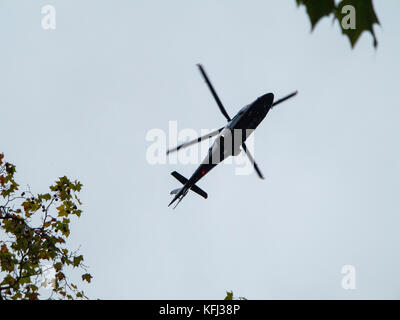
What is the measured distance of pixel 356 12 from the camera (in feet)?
5.87

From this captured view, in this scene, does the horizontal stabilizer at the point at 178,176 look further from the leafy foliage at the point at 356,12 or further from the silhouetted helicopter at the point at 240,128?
the leafy foliage at the point at 356,12

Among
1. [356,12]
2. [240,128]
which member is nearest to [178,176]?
[240,128]

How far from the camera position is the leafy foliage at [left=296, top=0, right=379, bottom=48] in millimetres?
1698

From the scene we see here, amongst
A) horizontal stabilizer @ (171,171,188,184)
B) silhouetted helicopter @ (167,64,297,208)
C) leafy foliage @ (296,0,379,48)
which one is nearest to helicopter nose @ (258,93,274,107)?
silhouetted helicopter @ (167,64,297,208)

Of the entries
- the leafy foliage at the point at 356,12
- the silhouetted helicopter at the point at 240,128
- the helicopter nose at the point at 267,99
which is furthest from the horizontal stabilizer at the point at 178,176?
the leafy foliage at the point at 356,12

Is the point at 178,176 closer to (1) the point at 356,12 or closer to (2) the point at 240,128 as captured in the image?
(2) the point at 240,128

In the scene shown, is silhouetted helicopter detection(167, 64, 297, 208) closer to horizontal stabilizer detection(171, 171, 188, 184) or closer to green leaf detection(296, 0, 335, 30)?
horizontal stabilizer detection(171, 171, 188, 184)

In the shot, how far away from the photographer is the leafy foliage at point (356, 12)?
5.57ft
